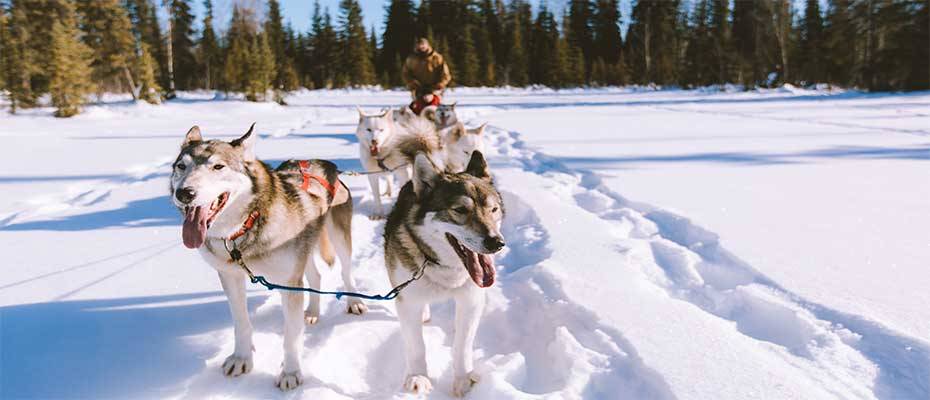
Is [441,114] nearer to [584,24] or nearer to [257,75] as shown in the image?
[257,75]

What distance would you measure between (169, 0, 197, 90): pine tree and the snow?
37.3 m

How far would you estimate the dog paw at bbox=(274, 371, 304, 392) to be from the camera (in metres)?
2.00

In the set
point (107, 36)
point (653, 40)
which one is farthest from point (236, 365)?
point (653, 40)

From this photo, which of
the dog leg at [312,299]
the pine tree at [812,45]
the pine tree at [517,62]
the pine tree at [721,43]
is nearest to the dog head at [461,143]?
the dog leg at [312,299]

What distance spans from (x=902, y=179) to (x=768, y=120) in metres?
6.94

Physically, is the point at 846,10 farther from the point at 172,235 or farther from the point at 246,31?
the point at 246,31

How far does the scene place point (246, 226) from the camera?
78.8 inches

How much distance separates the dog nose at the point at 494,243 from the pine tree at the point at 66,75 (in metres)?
19.3

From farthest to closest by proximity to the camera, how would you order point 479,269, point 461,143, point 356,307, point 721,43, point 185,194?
point 721,43
point 461,143
point 356,307
point 479,269
point 185,194

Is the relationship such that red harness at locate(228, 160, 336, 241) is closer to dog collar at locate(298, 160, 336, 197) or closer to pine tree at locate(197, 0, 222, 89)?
dog collar at locate(298, 160, 336, 197)

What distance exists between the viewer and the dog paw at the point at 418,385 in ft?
6.66

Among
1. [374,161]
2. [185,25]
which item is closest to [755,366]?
[374,161]

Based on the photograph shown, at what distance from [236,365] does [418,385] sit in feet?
2.46

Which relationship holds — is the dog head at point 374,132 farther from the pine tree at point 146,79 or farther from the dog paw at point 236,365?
the pine tree at point 146,79
